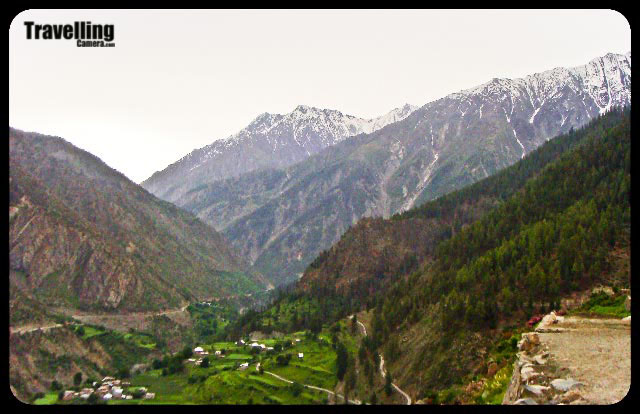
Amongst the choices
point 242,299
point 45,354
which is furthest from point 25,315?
point 242,299

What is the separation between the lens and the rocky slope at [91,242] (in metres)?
94.1

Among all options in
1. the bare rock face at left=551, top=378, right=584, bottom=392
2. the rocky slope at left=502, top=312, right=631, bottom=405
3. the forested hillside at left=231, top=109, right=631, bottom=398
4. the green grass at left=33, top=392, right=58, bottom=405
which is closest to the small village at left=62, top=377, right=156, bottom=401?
the green grass at left=33, top=392, right=58, bottom=405

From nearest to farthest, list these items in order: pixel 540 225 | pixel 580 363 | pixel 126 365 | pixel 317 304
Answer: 1. pixel 580 363
2. pixel 540 225
3. pixel 126 365
4. pixel 317 304

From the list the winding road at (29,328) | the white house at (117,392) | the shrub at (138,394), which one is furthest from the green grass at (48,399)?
the winding road at (29,328)

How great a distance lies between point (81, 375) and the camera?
70.1m

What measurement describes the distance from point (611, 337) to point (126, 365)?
244ft

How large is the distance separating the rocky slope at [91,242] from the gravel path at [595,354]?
203ft

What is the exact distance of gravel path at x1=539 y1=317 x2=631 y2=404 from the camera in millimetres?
13695

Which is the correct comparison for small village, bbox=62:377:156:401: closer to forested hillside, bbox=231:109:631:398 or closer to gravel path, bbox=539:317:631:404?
forested hillside, bbox=231:109:631:398

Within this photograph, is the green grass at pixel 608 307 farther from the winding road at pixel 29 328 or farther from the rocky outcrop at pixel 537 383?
the winding road at pixel 29 328

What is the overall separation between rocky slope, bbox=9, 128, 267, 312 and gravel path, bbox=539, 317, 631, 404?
6180 cm

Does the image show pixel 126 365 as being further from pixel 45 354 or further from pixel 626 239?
pixel 626 239

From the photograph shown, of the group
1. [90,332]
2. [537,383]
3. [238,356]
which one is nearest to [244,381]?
[238,356]

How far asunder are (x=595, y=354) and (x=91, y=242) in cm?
11093
